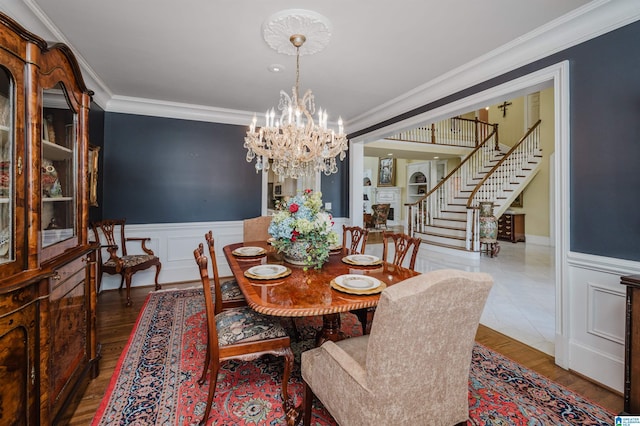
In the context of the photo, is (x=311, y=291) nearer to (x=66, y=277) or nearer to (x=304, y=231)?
(x=304, y=231)

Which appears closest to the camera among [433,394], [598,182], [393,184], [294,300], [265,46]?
[433,394]

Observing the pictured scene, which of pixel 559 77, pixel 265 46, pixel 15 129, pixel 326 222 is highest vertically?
pixel 265 46

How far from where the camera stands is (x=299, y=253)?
2.19 meters

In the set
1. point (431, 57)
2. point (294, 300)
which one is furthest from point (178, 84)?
point (294, 300)

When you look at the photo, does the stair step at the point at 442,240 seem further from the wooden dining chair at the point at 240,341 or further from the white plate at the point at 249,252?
the wooden dining chair at the point at 240,341

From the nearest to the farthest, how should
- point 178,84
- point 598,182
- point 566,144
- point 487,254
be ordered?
point 598,182
point 566,144
point 178,84
point 487,254

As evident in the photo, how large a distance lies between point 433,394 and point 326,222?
47.8 inches

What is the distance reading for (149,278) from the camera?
4180 mm

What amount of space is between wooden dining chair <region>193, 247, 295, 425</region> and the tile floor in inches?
88.5

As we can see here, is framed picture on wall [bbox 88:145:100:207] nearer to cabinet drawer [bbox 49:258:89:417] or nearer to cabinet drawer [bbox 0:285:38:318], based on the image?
cabinet drawer [bbox 49:258:89:417]

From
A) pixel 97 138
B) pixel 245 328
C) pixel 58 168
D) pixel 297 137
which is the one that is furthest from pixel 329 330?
pixel 97 138

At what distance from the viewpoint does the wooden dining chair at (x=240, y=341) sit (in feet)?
5.18

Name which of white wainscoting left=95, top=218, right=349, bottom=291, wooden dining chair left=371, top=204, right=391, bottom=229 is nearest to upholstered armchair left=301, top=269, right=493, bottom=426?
white wainscoting left=95, top=218, right=349, bottom=291

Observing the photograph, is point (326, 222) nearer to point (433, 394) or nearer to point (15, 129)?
point (433, 394)
